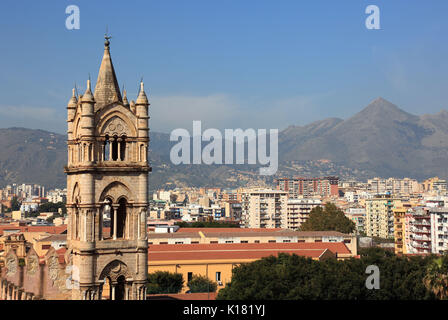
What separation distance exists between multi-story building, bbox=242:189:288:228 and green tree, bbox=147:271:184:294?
107840mm

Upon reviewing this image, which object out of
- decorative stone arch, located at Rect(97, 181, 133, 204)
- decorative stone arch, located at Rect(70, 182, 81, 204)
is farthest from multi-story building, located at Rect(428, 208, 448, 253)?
decorative stone arch, located at Rect(70, 182, 81, 204)

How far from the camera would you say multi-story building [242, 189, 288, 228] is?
179 m

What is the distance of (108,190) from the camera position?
29875 millimetres

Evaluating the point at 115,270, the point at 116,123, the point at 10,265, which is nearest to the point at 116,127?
the point at 116,123

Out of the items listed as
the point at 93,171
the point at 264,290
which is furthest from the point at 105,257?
the point at 264,290

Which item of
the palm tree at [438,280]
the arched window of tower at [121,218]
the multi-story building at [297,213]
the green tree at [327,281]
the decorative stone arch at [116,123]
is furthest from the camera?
the multi-story building at [297,213]

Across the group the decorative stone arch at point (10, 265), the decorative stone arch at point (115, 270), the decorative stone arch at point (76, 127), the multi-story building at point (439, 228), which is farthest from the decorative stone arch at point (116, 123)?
the multi-story building at point (439, 228)

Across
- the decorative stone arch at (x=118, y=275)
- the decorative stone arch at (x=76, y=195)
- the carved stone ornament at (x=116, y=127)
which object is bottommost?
the decorative stone arch at (x=118, y=275)

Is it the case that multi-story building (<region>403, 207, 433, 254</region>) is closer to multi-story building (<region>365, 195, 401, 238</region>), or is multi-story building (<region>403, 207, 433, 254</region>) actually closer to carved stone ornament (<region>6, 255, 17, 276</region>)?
multi-story building (<region>365, 195, 401, 238</region>)

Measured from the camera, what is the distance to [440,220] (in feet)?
352

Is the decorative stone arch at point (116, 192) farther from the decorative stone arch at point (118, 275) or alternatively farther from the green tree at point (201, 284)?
the green tree at point (201, 284)

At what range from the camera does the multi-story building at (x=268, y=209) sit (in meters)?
179
